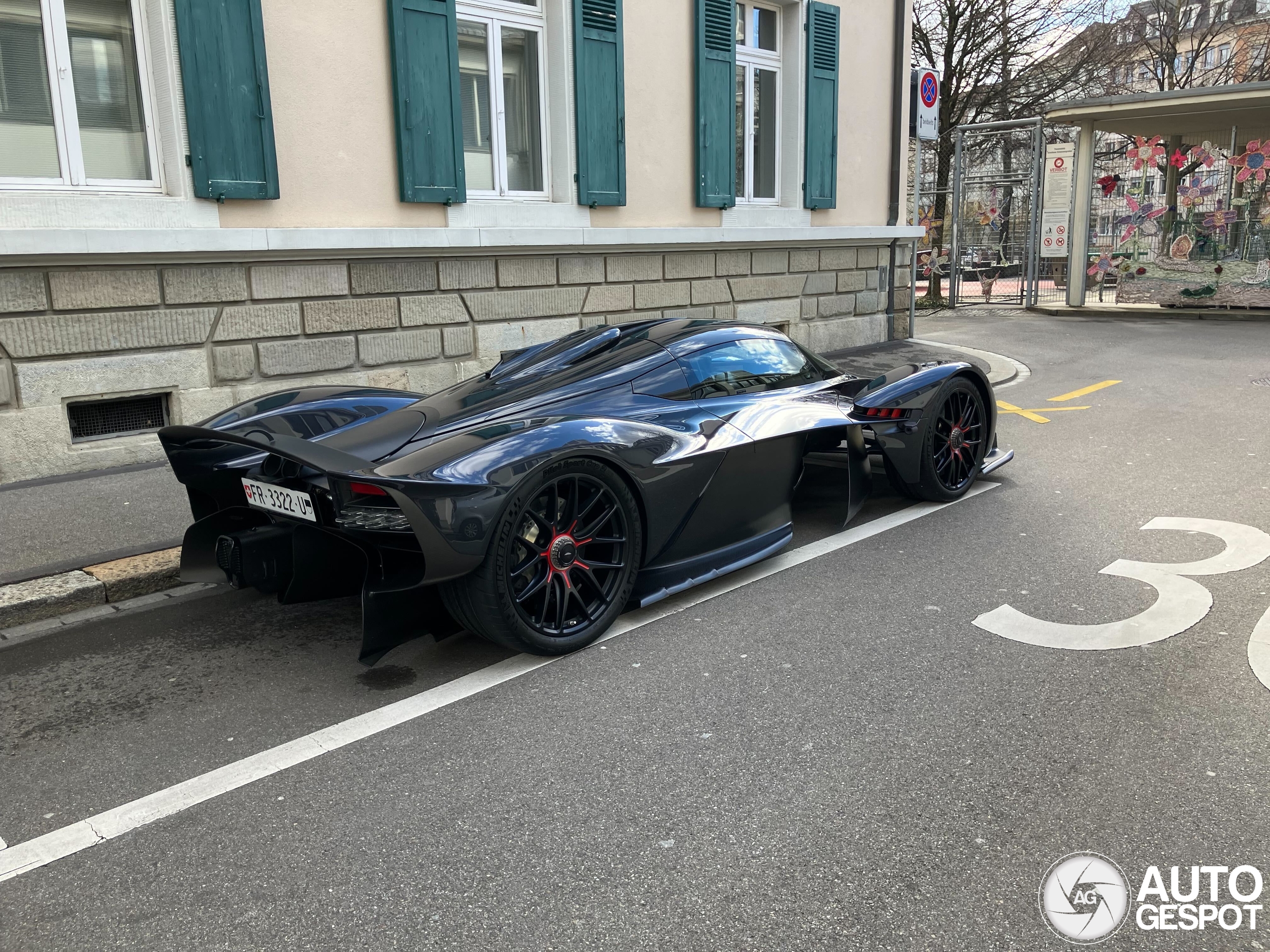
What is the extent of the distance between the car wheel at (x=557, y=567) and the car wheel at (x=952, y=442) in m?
2.28

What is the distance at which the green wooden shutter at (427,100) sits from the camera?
844 centimetres

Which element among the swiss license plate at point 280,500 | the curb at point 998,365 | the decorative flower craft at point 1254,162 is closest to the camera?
the swiss license plate at point 280,500

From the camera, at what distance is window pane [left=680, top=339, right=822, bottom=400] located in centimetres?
459

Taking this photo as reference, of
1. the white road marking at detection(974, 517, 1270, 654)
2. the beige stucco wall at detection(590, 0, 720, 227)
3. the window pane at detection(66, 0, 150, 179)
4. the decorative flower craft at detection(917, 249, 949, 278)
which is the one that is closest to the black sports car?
the white road marking at detection(974, 517, 1270, 654)

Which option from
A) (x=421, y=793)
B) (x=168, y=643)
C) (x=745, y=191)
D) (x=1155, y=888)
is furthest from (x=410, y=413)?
(x=745, y=191)

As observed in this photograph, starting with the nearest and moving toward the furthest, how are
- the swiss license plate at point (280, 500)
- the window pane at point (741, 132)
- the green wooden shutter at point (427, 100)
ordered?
the swiss license plate at point (280, 500)
the green wooden shutter at point (427, 100)
the window pane at point (741, 132)

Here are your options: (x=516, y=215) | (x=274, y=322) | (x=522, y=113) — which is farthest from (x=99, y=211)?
(x=522, y=113)

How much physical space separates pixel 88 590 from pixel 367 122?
5.17m

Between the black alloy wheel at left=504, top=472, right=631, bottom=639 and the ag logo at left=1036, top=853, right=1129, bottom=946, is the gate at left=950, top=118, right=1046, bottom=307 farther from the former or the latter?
the ag logo at left=1036, top=853, right=1129, bottom=946

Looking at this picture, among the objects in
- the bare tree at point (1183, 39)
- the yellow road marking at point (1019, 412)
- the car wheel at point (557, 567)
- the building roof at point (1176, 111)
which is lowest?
the yellow road marking at point (1019, 412)

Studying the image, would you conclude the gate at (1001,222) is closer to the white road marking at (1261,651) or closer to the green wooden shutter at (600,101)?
the green wooden shutter at (600,101)

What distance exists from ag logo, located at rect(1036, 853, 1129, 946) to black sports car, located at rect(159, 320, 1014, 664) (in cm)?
195

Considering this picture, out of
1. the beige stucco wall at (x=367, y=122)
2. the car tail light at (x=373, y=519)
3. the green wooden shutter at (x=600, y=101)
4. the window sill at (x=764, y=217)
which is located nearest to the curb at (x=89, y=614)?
the car tail light at (x=373, y=519)

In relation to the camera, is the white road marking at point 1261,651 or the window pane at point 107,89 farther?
the window pane at point 107,89
